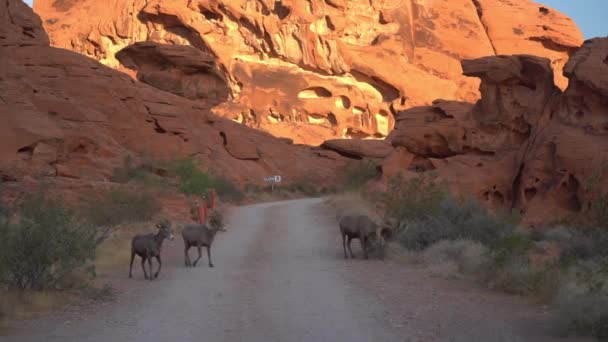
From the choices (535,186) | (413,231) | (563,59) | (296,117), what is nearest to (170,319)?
(413,231)

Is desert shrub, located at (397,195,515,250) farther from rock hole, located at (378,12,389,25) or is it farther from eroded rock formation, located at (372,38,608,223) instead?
rock hole, located at (378,12,389,25)

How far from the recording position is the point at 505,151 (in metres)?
32.9

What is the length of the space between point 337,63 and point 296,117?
34.1 feet

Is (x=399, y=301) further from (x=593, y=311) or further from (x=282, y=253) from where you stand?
(x=282, y=253)

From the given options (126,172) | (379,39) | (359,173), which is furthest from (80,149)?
(379,39)

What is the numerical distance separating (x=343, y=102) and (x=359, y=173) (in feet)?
92.7

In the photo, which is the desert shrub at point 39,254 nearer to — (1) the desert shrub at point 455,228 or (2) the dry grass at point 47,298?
(2) the dry grass at point 47,298

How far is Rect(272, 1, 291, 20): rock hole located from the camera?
3310 inches

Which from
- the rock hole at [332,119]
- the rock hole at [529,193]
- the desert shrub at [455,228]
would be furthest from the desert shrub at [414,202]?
the rock hole at [332,119]

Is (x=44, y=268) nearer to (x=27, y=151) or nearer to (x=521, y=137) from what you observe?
(x=27, y=151)

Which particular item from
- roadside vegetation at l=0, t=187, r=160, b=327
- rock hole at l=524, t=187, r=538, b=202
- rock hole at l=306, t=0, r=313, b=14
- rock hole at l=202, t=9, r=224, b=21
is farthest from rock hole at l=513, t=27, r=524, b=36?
roadside vegetation at l=0, t=187, r=160, b=327

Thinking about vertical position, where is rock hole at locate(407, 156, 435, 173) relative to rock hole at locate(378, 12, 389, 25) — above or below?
below

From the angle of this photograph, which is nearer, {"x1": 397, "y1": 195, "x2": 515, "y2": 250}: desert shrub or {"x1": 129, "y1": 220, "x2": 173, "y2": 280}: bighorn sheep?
{"x1": 129, "y1": 220, "x2": 173, "y2": 280}: bighorn sheep

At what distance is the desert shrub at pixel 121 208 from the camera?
2297 centimetres
